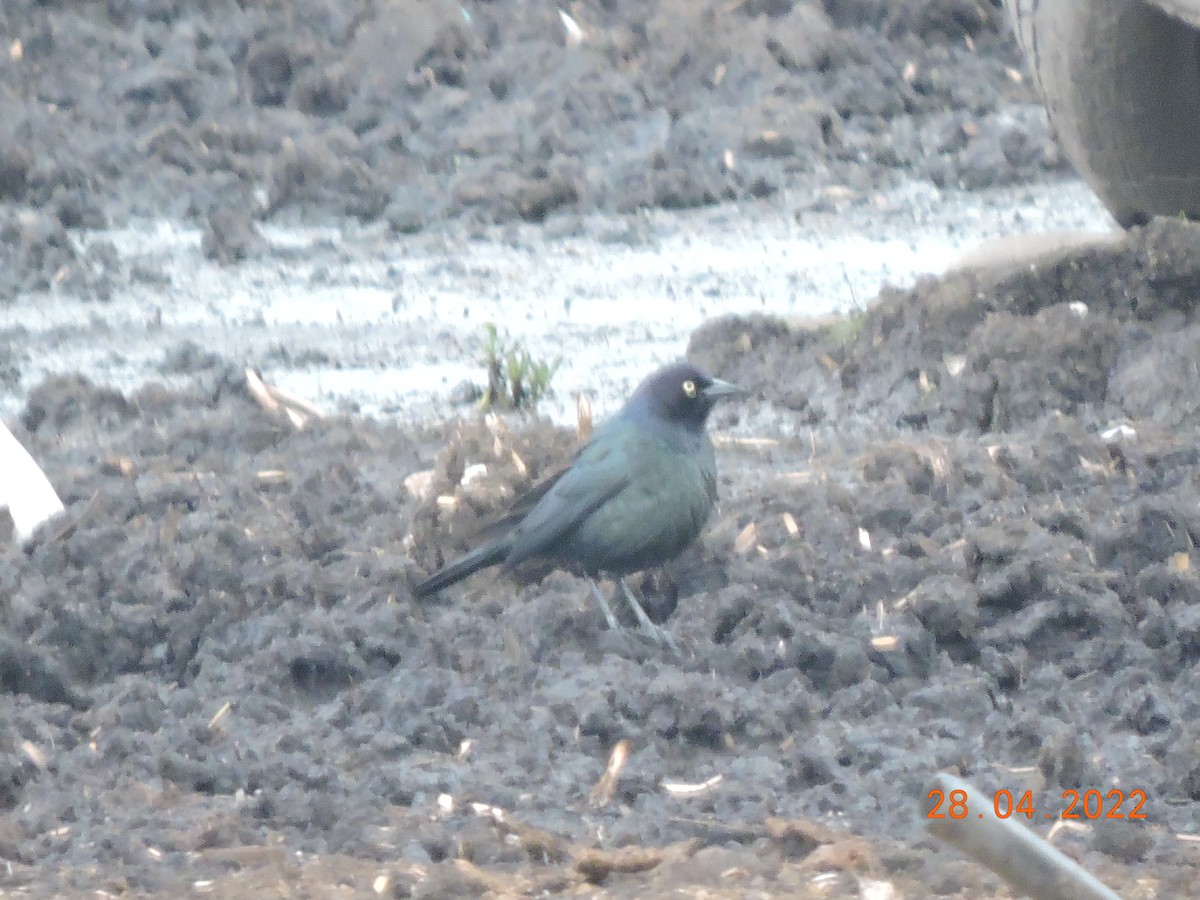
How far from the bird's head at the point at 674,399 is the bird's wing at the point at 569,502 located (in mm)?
154

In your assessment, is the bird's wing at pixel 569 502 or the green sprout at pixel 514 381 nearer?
the bird's wing at pixel 569 502

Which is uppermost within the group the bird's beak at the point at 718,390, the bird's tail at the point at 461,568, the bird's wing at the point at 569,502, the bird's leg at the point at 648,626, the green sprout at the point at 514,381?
the bird's beak at the point at 718,390

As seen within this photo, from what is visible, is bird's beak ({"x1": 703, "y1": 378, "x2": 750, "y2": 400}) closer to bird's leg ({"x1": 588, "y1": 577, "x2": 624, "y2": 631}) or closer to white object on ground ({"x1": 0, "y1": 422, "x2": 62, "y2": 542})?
bird's leg ({"x1": 588, "y1": 577, "x2": 624, "y2": 631})

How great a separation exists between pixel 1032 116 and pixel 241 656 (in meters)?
7.59

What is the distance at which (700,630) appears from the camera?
402 centimetres

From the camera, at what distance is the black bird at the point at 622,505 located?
Result: 13.8 ft

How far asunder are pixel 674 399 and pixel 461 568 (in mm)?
717

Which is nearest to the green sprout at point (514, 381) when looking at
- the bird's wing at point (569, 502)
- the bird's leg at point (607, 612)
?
the bird's wing at point (569, 502)

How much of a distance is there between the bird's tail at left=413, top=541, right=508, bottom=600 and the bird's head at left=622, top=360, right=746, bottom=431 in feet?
1.71

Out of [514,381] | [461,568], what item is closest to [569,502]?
[461,568]

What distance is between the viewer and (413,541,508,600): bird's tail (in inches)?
165

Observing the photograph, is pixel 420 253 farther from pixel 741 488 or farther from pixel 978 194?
pixel 741 488
